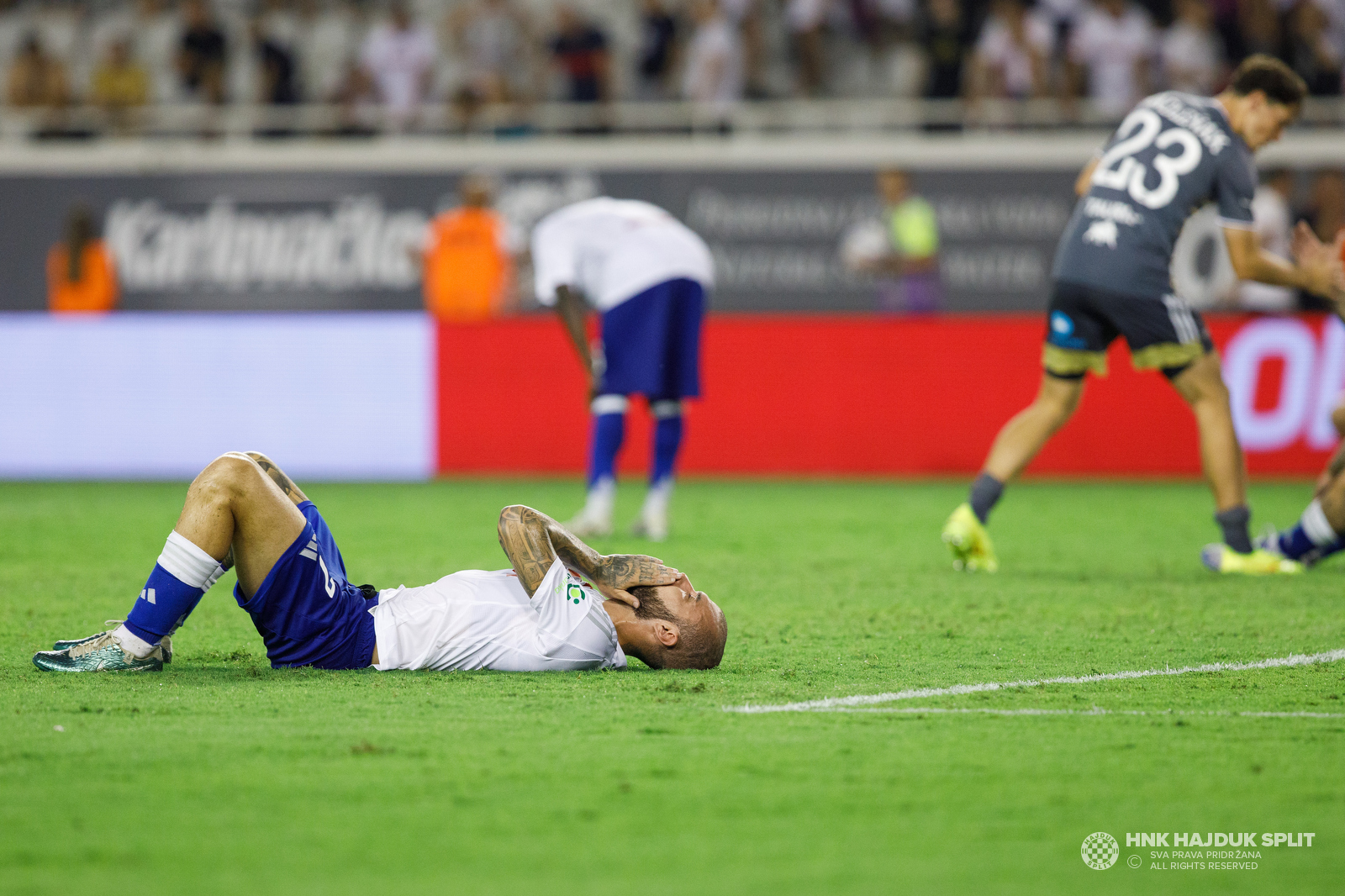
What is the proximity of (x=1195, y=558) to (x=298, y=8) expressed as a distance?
44.1 ft

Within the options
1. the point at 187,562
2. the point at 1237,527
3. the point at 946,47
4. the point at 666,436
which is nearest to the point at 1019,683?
the point at 187,562

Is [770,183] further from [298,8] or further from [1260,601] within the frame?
[1260,601]

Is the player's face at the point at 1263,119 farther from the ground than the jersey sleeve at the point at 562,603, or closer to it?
farther from the ground

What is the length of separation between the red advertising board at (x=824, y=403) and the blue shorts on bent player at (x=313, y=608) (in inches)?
310

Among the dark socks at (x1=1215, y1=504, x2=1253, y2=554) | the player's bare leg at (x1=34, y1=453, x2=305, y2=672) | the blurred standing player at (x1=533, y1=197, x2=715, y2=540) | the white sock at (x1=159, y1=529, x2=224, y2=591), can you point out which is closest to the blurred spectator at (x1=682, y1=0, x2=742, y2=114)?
the blurred standing player at (x1=533, y1=197, x2=715, y2=540)

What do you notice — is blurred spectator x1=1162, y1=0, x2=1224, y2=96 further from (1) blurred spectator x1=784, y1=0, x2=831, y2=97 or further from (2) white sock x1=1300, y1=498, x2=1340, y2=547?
(2) white sock x1=1300, y1=498, x2=1340, y2=547

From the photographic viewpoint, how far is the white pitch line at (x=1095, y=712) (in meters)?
4.21

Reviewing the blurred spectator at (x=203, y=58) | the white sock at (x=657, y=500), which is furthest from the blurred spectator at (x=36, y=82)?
the white sock at (x=657, y=500)

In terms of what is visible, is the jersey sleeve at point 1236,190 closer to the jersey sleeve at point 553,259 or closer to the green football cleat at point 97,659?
the jersey sleeve at point 553,259

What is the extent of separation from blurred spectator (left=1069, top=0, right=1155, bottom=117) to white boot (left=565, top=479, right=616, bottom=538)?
9.86m

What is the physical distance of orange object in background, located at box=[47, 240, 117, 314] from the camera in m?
16.7

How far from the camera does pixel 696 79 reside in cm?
1702

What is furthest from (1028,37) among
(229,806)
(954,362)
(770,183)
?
(229,806)

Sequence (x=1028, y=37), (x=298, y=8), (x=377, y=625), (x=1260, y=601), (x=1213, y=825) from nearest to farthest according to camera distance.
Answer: (x=1213, y=825)
(x=377, y=625)
(x=1260, y=601)
(x=1028, y=37)
(x=298, y=8)
